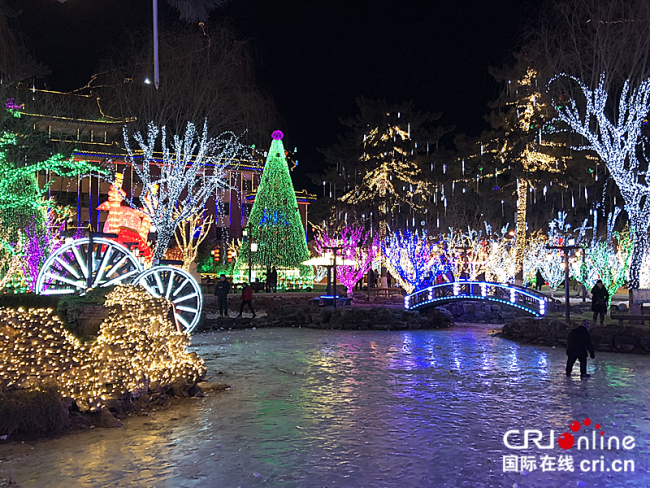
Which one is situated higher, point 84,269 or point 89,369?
point 84,269

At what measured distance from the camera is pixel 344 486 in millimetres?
6234

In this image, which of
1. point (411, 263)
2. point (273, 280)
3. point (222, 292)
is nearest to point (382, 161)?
point (411, 263)

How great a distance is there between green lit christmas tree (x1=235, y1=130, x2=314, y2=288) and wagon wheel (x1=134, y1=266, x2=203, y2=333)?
13.5 metres

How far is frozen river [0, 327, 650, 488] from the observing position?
6.52 metres

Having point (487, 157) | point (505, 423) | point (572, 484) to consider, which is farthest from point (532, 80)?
point (572, 484)

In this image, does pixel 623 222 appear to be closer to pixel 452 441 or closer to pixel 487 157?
pixel 487 157

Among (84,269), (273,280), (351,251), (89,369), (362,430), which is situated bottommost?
(362,430)

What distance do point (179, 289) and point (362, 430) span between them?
8666 mm

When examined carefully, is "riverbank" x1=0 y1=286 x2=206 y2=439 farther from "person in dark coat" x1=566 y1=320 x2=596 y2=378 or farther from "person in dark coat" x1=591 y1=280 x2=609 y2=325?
"person in dark coat" x1=591 y1=280 x2=609 y2=325

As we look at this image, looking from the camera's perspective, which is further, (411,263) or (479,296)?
(411,263)

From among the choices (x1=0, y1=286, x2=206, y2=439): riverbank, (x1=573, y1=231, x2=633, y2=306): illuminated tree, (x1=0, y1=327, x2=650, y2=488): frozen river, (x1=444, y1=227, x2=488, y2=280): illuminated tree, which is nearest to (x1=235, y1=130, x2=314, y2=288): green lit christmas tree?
(x1=444, y1=227, x2=488, y2=280): illuminated tree

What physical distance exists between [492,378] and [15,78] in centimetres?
1459

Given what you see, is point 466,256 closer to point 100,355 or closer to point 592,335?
point 592,335

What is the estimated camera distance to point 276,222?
101 ft
